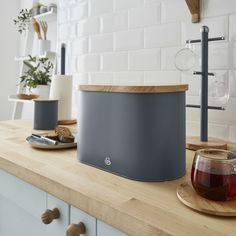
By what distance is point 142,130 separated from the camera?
2.12 ft

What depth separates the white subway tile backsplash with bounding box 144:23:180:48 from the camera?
45.3 inches

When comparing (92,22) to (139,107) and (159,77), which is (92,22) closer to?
(159,77)

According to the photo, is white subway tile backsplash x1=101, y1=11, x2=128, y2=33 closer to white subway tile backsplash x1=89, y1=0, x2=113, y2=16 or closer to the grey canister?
white subway tile backsplash x1=89, y1=0, x2=113, y2=16

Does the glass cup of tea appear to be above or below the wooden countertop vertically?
above

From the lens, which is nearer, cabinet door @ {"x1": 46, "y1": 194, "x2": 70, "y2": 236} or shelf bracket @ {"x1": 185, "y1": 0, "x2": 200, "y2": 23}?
cabinet door @ {"x1": 46, "y1": 194, "x2": 70, "y2": 236}

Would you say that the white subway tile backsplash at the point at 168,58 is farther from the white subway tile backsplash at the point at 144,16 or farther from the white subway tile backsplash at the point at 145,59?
the white subway tile backsplash at the point at 144,16

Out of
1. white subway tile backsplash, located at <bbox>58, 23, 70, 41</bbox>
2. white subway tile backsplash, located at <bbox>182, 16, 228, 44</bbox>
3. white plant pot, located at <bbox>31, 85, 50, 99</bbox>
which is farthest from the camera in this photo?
white plant pot, located at <bbox>31, 85, 50, 99</bbox>

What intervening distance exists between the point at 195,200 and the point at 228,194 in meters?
0.06

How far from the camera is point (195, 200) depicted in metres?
0.54

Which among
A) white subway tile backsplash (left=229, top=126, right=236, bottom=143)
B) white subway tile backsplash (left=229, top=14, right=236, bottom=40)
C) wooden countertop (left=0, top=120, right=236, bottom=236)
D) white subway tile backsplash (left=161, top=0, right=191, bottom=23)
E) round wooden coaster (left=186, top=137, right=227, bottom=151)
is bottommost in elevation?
wooden countertop (left=0, top=120, right=236, bottom=236)

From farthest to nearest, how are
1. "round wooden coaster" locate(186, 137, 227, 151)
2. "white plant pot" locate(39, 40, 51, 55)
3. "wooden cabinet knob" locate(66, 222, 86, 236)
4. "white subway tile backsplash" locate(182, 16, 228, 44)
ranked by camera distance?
"white plant pot" locate(39, 40, 51, 55)
"white subway tile backsplash" locate(182, 16, 228, 44)
"round wooden coaster" locate(186, 137, 227, 151)
"wooden cabinet knob" locate(66, 222, 86, 236)

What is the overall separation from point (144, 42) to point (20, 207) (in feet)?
2.75

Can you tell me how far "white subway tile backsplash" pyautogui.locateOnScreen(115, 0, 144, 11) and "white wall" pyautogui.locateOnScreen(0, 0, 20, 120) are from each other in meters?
1.38

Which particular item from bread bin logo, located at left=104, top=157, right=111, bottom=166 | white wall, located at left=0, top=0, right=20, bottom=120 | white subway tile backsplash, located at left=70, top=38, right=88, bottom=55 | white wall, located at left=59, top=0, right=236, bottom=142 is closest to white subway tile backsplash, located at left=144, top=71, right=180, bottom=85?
white wall, located at left=59, top=0, right=236, bottom=142
